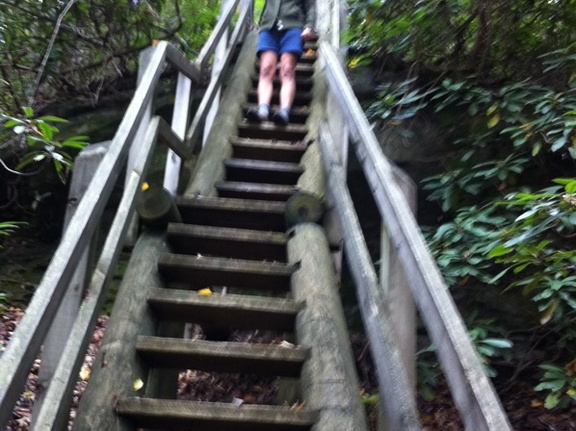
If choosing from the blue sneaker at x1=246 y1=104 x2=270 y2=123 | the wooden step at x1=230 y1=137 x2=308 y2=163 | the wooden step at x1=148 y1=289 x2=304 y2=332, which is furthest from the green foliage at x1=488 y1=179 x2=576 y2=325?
the blue sneaker at x1=246 y1=104 x2=270 y2=123

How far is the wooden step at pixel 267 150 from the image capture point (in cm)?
503

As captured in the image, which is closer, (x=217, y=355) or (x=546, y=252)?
(x=217, y=355)

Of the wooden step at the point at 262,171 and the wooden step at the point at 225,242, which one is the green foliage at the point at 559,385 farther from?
the wooden step at the point at 262,171

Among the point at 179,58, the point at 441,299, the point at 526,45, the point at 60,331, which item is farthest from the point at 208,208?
the point at 526,45

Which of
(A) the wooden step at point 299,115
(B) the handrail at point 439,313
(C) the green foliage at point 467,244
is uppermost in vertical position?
(A) the wooden step at point 299,115

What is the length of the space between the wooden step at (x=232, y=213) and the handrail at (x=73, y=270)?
1.60 feet

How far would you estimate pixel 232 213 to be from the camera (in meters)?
3.99

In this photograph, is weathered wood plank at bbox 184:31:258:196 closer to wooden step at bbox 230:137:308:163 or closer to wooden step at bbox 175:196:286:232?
wooden step at bbox 230:137:308:163

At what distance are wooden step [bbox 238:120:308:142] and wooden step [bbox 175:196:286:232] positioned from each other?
4.73 ft

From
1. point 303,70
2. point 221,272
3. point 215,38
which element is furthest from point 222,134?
point 303,70

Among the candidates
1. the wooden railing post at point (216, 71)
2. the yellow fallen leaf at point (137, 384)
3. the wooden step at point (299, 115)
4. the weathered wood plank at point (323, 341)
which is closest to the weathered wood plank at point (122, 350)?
the yellow fallen leaf at point (137, 384)

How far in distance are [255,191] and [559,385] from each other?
2.23 metres

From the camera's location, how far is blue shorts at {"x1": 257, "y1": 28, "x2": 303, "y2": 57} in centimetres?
565

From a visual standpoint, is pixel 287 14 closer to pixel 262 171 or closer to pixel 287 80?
pixel 287 80
